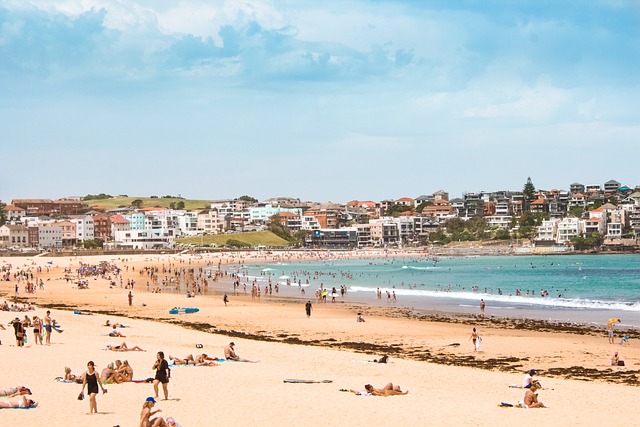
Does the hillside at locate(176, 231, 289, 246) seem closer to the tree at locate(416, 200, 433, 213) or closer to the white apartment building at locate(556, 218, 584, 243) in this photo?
the tree at locate(416, 200, 433, 213)

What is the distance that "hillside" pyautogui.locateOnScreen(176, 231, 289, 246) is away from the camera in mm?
145175

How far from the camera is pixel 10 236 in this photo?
12694 cm

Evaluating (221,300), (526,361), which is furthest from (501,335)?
(221,300)

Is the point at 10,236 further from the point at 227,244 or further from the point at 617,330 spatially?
the point at 617,330

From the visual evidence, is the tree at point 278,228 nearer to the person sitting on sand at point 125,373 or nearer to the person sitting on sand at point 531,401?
the person sitting on sand at point 125,373

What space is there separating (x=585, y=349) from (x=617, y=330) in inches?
219

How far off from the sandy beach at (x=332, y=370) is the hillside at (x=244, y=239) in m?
113

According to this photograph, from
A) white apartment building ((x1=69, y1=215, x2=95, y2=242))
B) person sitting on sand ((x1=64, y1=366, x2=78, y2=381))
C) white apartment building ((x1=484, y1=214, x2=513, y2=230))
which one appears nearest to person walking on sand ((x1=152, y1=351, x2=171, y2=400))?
person sitting on sand ((x1=64, y1=366, x2=78, y2=381))

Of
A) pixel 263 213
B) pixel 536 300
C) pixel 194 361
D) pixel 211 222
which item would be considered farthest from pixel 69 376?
pixel 263 213

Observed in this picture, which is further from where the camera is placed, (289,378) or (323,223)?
(323,223)

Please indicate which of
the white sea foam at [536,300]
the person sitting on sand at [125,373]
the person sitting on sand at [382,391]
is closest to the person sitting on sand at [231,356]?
the person sitting on sand at [125,373]

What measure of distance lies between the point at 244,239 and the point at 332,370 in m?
133

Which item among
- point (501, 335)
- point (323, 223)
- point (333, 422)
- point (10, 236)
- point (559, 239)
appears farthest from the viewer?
point (323, 223)

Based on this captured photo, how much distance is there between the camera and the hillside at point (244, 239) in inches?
5716
